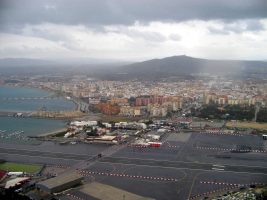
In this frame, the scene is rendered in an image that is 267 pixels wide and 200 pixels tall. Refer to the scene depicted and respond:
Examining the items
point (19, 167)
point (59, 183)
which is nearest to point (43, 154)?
point (19, 167)

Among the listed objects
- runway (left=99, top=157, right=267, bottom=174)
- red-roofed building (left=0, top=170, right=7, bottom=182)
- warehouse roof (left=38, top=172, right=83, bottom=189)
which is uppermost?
warehouse roof (left=38, top=172, right=83, bottom=189)

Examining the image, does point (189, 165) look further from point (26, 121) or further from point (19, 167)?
point (26, 121)

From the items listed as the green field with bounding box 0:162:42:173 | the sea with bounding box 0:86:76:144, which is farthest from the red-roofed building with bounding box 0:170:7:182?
the sea with bounding box 0:86:76:144

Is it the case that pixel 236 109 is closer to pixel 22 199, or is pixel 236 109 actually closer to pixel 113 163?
pixel 113 163

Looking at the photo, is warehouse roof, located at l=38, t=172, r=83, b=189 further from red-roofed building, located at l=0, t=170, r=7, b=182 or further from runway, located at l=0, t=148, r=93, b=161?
runway, located at l=0, t=148, r=93, b=161

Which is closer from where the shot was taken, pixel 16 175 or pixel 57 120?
pixel 16 175

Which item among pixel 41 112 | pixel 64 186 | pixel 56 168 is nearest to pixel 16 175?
pixel 56 168
